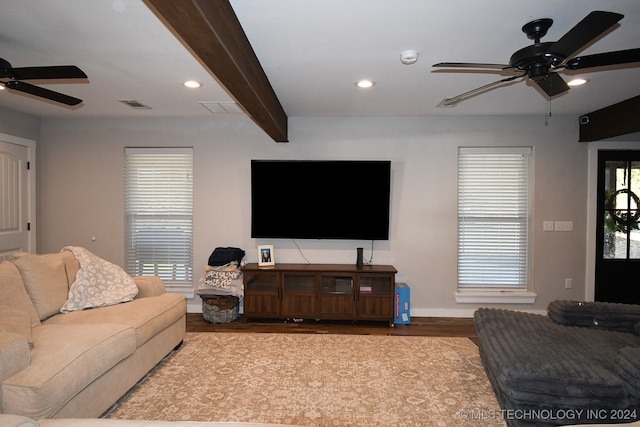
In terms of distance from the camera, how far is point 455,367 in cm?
315

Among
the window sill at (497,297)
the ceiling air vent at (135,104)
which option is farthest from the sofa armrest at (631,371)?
the ceiling air vent at (135,104)

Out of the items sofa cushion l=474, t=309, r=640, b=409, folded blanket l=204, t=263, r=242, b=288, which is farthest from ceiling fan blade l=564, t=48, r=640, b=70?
folded blanket l=204, t=263, r=242, b=288

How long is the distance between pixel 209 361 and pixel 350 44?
2815 mm

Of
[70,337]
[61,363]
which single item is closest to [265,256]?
[70,337]

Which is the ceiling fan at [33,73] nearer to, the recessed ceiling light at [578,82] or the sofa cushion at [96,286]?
the sofa cushion at [96,286]

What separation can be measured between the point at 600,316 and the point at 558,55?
1.98m

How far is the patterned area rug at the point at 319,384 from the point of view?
2.42 metres

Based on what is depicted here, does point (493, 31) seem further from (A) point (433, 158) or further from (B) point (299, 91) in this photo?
(A) point (433, 158)

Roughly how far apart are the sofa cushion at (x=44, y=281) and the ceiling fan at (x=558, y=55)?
10.6 feet

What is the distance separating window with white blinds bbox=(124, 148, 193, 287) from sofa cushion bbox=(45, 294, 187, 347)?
158 cm

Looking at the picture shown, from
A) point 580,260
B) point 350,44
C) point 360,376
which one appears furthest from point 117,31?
point 580,260

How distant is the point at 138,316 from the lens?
9.31 ft

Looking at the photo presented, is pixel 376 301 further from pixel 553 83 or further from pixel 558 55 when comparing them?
pixel 558 55

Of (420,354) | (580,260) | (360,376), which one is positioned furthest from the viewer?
(580,260)
